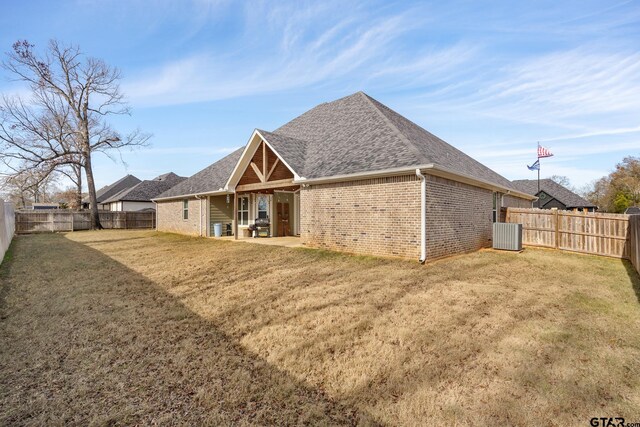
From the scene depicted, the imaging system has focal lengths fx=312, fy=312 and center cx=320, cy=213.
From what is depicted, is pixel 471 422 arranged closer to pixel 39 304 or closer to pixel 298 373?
pixel 298 373

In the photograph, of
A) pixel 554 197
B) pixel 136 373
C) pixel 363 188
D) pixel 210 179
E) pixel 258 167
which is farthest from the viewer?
pixel 554 197

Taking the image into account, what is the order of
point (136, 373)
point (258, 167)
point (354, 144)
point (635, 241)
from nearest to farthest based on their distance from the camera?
1. point (136, 373)
2. point (635, 241)
3. point (354, 144)
4. point (258, 167)

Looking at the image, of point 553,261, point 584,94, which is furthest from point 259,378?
point 584,94

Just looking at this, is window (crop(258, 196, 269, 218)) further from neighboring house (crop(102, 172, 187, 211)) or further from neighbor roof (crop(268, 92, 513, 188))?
neighboring house (crop(102, 172, 187, 211))

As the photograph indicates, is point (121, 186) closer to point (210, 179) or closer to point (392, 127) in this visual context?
point (210, 179)

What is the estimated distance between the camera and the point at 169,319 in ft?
17.8

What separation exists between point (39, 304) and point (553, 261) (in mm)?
13846

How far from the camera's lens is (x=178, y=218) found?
23156 millimetres

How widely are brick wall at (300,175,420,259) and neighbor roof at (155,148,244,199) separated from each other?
302 inches

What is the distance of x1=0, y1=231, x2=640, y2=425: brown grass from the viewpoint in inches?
120

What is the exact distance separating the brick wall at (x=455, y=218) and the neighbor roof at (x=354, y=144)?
79cm

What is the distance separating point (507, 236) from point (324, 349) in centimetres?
1093

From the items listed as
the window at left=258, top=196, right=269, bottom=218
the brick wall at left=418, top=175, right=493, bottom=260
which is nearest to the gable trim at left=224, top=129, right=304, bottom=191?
the window at left=258, top=196, right=269, bottom=218

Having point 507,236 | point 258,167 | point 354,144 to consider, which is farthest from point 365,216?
point 258,167
